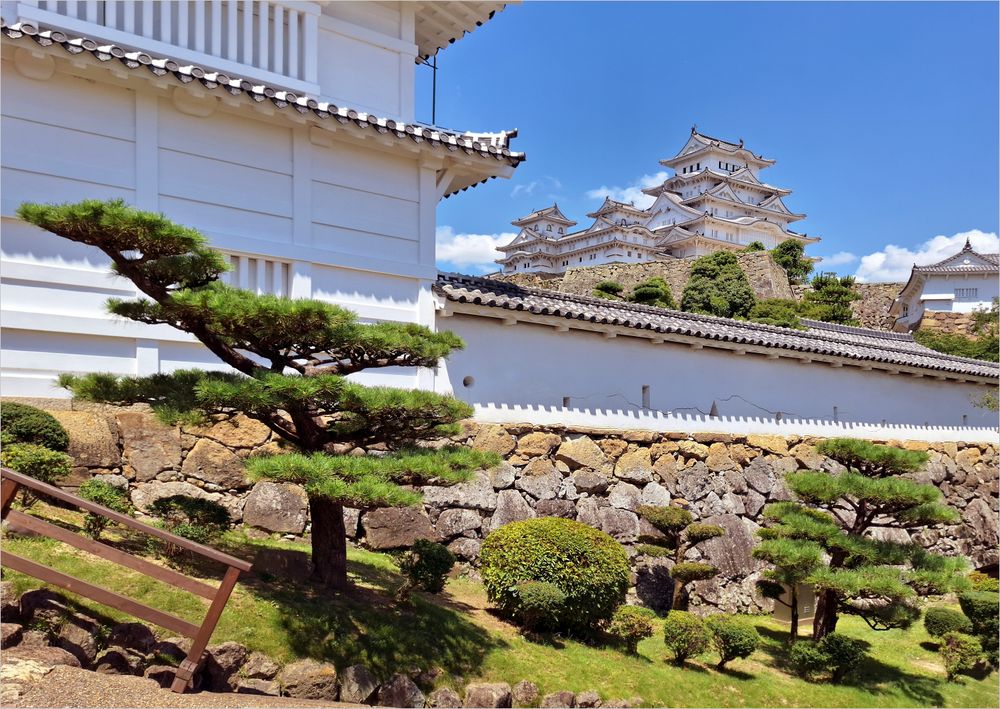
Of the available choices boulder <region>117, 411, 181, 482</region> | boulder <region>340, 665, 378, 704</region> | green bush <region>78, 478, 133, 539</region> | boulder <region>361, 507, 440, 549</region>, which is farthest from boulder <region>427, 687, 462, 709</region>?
boulder <region>117, 411, 181, 482</region>

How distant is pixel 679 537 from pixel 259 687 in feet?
21.1

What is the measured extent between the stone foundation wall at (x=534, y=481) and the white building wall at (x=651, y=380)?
54 centimetres

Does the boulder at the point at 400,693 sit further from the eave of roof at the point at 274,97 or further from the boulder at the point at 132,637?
the eave of roof at the point at 274,97

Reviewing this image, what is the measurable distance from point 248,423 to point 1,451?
117 inches

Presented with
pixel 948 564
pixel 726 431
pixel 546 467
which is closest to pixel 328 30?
pixel 546 467

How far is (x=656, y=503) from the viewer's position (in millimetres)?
12023

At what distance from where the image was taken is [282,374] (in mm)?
6578

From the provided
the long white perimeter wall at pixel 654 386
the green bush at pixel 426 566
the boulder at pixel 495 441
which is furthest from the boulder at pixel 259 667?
the long white perimeter wall at pixel 654 386

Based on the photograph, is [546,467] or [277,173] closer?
[277,173]

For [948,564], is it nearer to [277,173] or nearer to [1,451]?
[277,173]

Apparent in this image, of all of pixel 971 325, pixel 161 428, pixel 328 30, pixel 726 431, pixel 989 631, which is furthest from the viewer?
pixel 971 325

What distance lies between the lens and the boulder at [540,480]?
433 inches

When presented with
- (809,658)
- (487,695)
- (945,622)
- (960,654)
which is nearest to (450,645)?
(487,695)

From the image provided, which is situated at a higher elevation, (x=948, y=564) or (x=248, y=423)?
(x=248, y=423)
